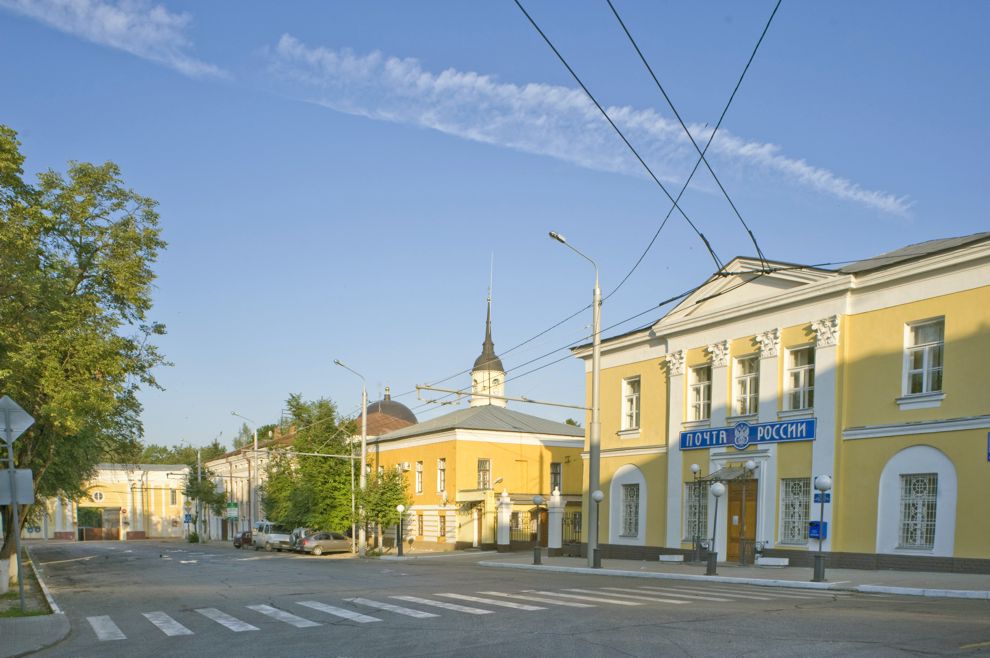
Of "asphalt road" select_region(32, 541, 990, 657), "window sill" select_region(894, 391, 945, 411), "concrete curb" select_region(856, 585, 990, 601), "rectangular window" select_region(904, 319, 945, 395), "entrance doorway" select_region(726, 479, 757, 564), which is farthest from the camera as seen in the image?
"entrance doorway" select_region(726, 479, 757, 564)

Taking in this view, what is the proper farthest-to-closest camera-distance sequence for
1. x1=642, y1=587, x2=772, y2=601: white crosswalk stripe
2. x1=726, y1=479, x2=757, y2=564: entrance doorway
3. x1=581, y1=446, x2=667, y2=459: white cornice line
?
1. x1=581, y1=446, x2=667, y2=459: white cornice line
2. x1=726, y1=479, x2=757, y2=564: entrance doorway
3. x1=642, y1=587, x2=772, y2=601: white crosswalk stripe

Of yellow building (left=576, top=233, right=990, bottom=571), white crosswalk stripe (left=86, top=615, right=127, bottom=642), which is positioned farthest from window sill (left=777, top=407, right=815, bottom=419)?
white crosswalk stripe (left=86, top=615, right=127, bottom=642)

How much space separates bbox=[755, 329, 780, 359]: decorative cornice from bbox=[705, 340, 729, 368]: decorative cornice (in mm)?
1549

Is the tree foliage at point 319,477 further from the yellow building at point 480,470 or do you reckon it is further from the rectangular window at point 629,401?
the rectangular window at point 629,401

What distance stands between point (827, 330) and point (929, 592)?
9.71 metres

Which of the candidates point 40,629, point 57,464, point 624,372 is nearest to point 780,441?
point 624,372

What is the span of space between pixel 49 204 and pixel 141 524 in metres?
83.0

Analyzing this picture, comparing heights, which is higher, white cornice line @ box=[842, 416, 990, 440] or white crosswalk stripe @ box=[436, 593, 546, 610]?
white cornice line @ box=[842, 416, 990, 440]

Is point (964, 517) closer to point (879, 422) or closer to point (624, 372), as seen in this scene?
point (879, 422)

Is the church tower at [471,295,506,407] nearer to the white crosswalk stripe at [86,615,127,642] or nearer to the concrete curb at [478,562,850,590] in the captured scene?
the concrete curb at [478,562,850,590]

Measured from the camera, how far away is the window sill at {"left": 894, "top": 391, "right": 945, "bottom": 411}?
75.0 ft

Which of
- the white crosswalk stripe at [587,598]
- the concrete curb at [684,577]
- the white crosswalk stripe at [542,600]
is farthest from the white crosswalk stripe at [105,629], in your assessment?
the concrete curb at [684,577]

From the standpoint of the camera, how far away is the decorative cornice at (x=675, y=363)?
103 ft

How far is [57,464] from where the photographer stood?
91.7 ft
